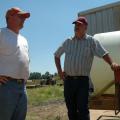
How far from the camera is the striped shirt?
6.09 m

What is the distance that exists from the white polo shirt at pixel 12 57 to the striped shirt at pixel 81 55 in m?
1.48

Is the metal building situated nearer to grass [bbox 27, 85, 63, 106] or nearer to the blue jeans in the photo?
grass [bbox 27, 85, 63, 106]

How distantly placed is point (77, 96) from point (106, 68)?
1844 millimetres

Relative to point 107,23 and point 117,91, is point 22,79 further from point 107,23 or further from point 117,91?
point 107,23

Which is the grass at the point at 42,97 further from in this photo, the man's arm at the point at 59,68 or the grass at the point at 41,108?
the man's arm at the point at 59,68

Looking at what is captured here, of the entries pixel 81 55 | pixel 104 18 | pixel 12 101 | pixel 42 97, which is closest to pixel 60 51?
pixel 81 55

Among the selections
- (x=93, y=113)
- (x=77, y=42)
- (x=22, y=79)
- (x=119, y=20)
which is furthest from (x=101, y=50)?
(x=119, y=20)

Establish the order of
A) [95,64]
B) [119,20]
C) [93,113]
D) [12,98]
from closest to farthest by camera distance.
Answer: [12,98] < [95,64] < [93,113] < [119,20]

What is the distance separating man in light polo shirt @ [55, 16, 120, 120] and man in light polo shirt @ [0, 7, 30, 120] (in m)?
1.46

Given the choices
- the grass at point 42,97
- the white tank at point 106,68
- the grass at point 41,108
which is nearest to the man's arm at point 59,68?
the white tank at point 106,68

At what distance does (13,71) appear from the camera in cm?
461

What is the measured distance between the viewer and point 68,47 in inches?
246

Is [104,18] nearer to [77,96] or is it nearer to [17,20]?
[77,96]

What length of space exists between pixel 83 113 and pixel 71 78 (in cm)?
53
